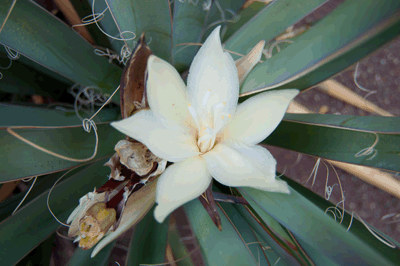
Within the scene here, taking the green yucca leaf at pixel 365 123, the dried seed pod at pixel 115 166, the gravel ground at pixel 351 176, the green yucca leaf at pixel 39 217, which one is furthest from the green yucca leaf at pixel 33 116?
the gravel ground at pixel 351 176

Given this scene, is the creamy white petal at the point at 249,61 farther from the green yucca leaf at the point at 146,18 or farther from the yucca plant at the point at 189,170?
the green yucca leaf at the point at 146,18

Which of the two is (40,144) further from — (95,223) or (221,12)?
(221,12)

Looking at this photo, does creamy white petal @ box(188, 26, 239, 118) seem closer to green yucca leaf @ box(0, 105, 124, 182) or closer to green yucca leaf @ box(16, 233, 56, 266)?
green yucca leaf @ box(0, 105, 124, 182)

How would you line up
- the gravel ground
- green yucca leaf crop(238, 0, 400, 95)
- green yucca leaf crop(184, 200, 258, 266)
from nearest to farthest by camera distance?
green yucca leaf crop(238, 0, 400, 95) → green yucca leaf crop(184, 200, 258, 266) → the gravel ground

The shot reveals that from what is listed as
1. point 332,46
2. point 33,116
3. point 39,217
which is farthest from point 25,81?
point 332,46

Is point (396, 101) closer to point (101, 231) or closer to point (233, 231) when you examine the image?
point (233, 231)

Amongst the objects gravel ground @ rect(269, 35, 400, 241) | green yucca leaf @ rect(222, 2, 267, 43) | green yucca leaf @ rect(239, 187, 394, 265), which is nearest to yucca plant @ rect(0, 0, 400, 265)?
green yucca leaf @ rect(239, 187, 394, 265)
